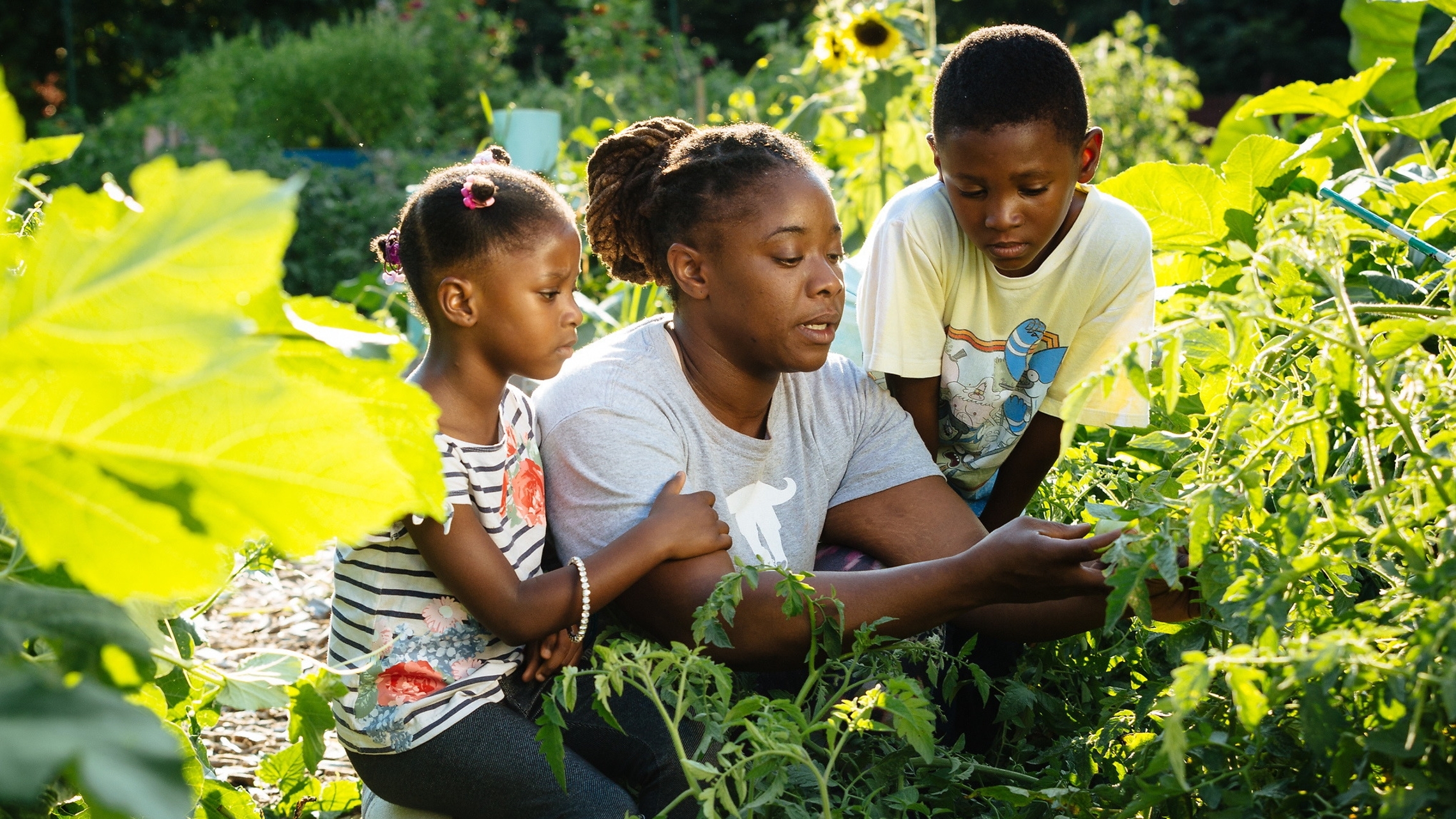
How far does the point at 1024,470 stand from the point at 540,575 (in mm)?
1030

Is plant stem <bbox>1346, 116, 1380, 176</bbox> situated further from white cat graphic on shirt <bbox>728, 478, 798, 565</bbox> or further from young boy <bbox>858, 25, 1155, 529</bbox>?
white cat graphic on shirt <bbox>728, 478, 798, 565</bbox>

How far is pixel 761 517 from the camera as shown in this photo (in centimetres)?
202

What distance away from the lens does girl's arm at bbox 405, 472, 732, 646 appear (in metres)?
1.67

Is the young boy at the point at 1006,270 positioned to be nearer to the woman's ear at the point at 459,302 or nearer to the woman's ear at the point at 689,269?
the woman's ear at the point at 689,269

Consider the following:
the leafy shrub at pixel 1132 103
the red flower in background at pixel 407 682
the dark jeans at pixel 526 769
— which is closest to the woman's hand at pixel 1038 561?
the dark jeans at pixel 526 769

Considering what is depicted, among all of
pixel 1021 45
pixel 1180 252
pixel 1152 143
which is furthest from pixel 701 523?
pixel 1152 143

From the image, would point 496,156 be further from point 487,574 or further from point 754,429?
point 487,574

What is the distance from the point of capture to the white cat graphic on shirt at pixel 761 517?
1989 millimetres

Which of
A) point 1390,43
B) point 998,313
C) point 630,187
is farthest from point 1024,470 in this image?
point 1390,43

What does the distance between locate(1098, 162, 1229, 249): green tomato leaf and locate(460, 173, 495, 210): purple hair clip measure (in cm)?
117

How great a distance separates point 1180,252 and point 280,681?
6.53ft

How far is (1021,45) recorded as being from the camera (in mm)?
2160

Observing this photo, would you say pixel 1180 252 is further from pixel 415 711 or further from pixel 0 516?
pixel 0 516

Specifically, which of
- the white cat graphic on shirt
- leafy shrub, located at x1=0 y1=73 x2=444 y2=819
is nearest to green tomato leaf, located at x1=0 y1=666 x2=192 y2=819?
leafy shrub, located at x1=0 y1=73 x2=444 y2=819
